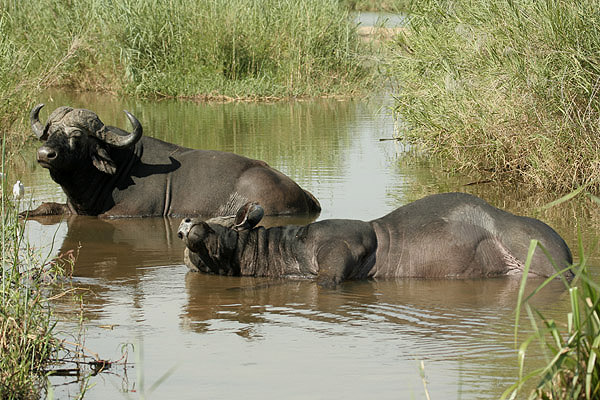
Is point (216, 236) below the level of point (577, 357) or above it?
below

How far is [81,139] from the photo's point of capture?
A: 10.4 meters

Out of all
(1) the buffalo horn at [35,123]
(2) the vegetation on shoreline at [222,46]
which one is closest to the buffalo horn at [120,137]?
(1) the buffalo horn at [35,123]

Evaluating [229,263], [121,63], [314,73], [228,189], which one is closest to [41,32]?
[121,63]

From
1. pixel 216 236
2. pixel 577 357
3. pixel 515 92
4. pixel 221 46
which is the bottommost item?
pixel 216 236

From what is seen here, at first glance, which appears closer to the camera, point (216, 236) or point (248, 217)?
point (216, 236)

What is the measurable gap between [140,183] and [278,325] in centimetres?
474

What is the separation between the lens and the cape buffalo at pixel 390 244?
7.30m

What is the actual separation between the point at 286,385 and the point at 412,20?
9697 millimetres

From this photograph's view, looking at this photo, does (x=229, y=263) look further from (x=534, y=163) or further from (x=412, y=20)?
(x=412, y=20)

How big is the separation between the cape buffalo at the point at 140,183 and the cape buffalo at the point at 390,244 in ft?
8.84

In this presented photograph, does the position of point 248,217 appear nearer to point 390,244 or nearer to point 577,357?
point 390,244

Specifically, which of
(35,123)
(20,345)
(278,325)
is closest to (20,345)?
(20,345)

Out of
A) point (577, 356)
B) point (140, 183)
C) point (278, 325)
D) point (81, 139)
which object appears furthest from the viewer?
point (140, 183)

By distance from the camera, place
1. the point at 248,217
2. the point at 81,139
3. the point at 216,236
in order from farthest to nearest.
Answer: the point at 81,139
the point at 248,217
the point at 216,236
